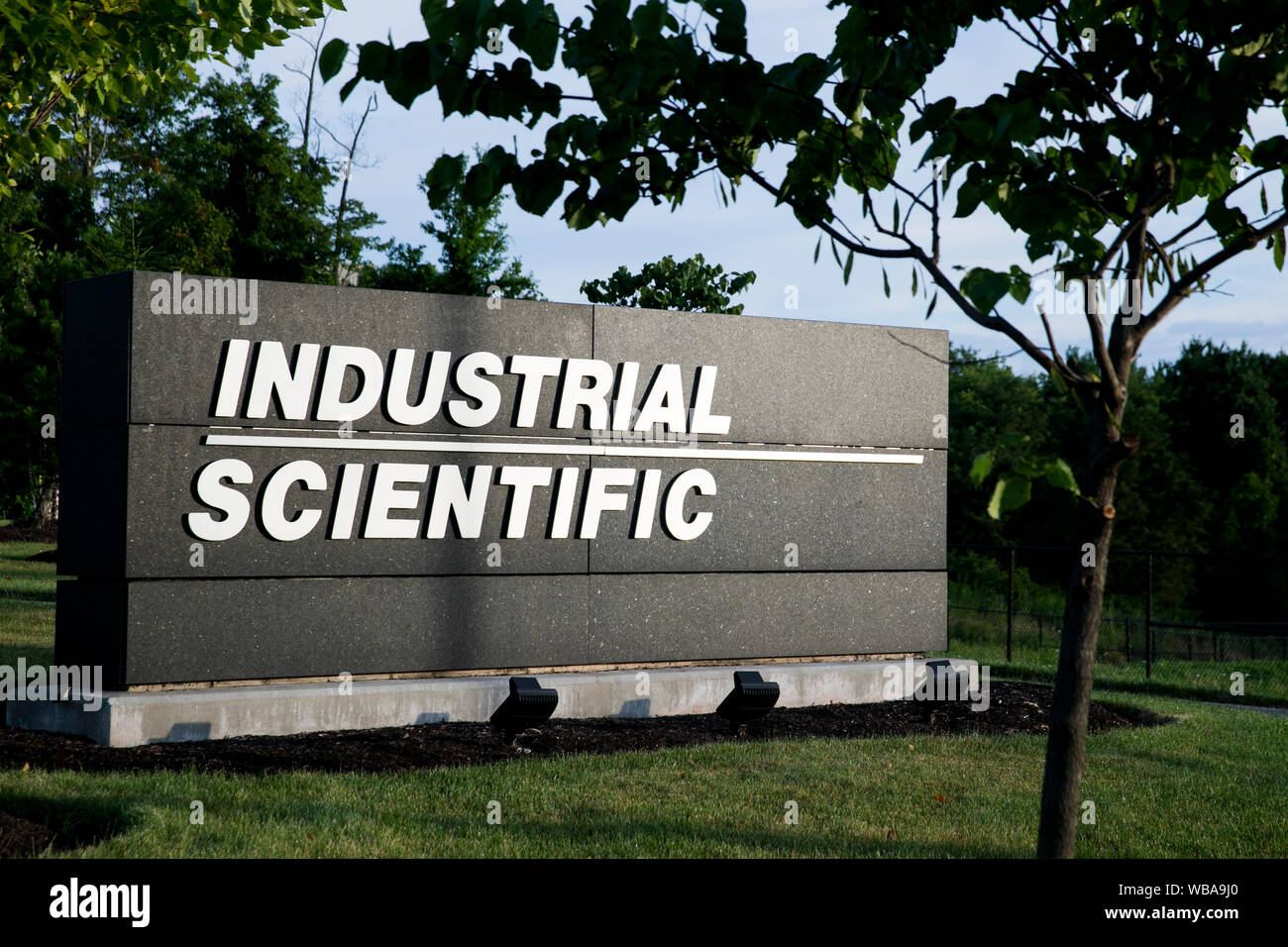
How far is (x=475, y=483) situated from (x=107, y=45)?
5869 mm

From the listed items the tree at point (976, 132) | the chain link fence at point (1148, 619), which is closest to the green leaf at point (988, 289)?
the tree at point (976, 132)

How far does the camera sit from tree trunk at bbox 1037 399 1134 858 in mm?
4613

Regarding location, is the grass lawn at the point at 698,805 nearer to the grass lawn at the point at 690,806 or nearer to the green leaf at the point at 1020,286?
the grass lawn at the point at 690,806

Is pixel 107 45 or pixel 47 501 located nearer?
pixel 107 45

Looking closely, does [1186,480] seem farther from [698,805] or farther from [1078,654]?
[1078,654]

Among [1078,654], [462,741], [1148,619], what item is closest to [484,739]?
[462,741]

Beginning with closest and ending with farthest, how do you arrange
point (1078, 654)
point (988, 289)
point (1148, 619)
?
1. point (988, 289)
2. point (1078, 654)
3. point (1148, 619)

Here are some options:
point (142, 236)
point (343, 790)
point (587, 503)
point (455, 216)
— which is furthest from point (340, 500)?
point (142, 236)

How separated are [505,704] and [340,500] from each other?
215cm

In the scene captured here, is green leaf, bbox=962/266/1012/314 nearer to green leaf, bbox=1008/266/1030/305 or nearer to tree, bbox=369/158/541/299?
green leaf, bbox=1008/266/1030/305

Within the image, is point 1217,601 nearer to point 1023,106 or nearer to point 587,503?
point 587,503

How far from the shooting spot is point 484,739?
9.16 meters

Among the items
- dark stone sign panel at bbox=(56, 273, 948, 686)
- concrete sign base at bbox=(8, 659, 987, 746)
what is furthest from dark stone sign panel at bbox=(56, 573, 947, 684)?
concrete sign base at bbox=(8, 659, 987, 746)

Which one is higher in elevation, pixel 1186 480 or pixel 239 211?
pixel 239 211
